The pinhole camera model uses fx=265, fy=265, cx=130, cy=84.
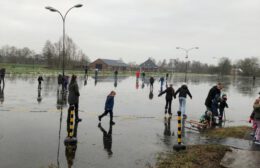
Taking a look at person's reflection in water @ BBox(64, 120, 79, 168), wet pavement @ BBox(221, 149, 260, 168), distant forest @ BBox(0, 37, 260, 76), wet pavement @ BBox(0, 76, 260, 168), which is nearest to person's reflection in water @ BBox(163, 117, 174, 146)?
wet pavement @ BBox(0, 76, 260, 168)

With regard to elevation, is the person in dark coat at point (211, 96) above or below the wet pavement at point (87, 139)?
above


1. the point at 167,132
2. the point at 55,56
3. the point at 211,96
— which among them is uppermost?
the point at 55,56

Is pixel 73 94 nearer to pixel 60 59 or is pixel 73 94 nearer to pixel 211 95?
pixel 211 95

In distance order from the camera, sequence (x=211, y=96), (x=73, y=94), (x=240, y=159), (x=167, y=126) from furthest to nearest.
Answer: (x=211, y=96) → (x=167, y=126) → (x=73, y=94) → (x=240, y=159)

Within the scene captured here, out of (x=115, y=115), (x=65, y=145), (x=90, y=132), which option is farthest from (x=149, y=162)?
(x=115, y=115)

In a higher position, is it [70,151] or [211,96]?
[211,96]

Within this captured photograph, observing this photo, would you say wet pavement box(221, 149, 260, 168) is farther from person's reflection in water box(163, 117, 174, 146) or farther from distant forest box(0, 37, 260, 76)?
distant forest box(0, 37, 260, 76)

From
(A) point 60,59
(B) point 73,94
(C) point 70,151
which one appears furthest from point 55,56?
(C) point 70,151

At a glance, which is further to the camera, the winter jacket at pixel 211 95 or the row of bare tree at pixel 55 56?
the row of bare tree at pixel 55 56

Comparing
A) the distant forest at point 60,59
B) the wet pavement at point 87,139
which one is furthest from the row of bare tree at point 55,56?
the wet pavement at point 87,139

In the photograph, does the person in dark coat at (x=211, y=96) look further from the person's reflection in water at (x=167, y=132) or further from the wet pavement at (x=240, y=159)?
the wet pavement at (x=240, y=159)

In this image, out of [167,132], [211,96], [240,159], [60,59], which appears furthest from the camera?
[60,59]

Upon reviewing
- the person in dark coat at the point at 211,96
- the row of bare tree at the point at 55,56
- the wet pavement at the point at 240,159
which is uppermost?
the row of bare tree at the point at 55,56

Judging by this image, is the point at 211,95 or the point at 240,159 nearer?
the point at 240,159
